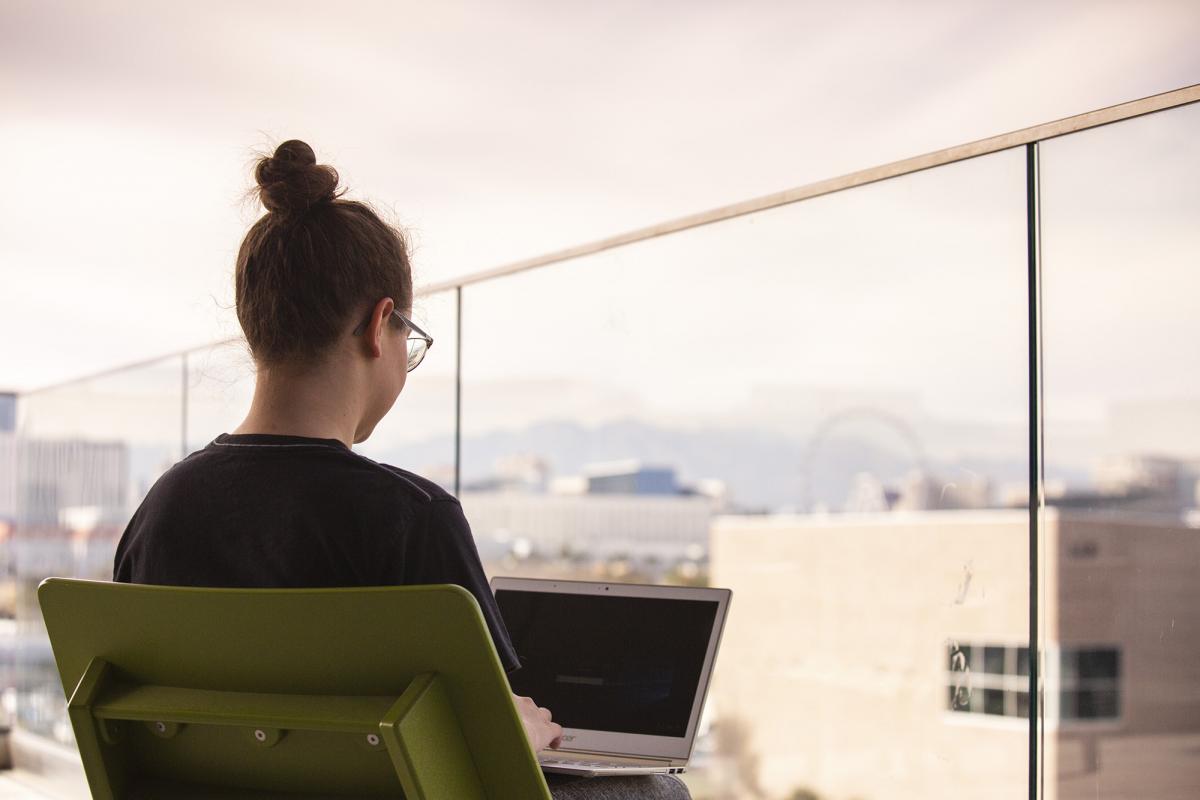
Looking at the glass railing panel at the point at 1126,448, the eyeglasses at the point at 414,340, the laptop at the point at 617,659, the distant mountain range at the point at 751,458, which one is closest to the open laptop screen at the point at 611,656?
the laptop at the point at 617,659

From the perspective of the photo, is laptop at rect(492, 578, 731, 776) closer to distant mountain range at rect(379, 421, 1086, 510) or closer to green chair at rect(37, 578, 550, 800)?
green chair at rect(37, 578, 550, 800)

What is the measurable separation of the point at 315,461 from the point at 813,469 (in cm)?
3445

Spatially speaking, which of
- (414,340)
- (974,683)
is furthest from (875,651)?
(414,340)

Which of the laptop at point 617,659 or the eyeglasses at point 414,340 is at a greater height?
the eyeglasses at point 414,340

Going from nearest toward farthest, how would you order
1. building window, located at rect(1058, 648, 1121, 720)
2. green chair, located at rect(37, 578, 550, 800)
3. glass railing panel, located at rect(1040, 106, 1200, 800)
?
green chair, located at rect(37, 578, 550, 800), glass railing panel, located at rect(1040, 106, 1200, 800), building window, located at rect(1058, 648, 1121, 720)

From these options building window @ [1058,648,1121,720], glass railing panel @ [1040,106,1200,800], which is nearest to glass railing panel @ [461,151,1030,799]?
glass railing panel @ [1040,106,1200,800]

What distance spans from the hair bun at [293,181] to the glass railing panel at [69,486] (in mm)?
4112

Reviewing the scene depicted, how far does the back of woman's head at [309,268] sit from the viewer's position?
3.92 feet

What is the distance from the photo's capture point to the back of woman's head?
1.19 m

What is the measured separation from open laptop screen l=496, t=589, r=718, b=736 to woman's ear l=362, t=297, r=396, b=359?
60cm

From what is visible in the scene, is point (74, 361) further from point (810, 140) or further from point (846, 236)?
point (846, 236)

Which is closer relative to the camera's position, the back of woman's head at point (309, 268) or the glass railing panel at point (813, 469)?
the back of woman's head at point (309, 268)

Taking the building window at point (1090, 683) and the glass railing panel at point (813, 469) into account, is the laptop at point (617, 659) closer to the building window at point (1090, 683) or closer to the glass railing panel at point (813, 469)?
the glass railing panel at point (813, 469)

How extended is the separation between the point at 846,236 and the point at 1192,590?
32.5 m
